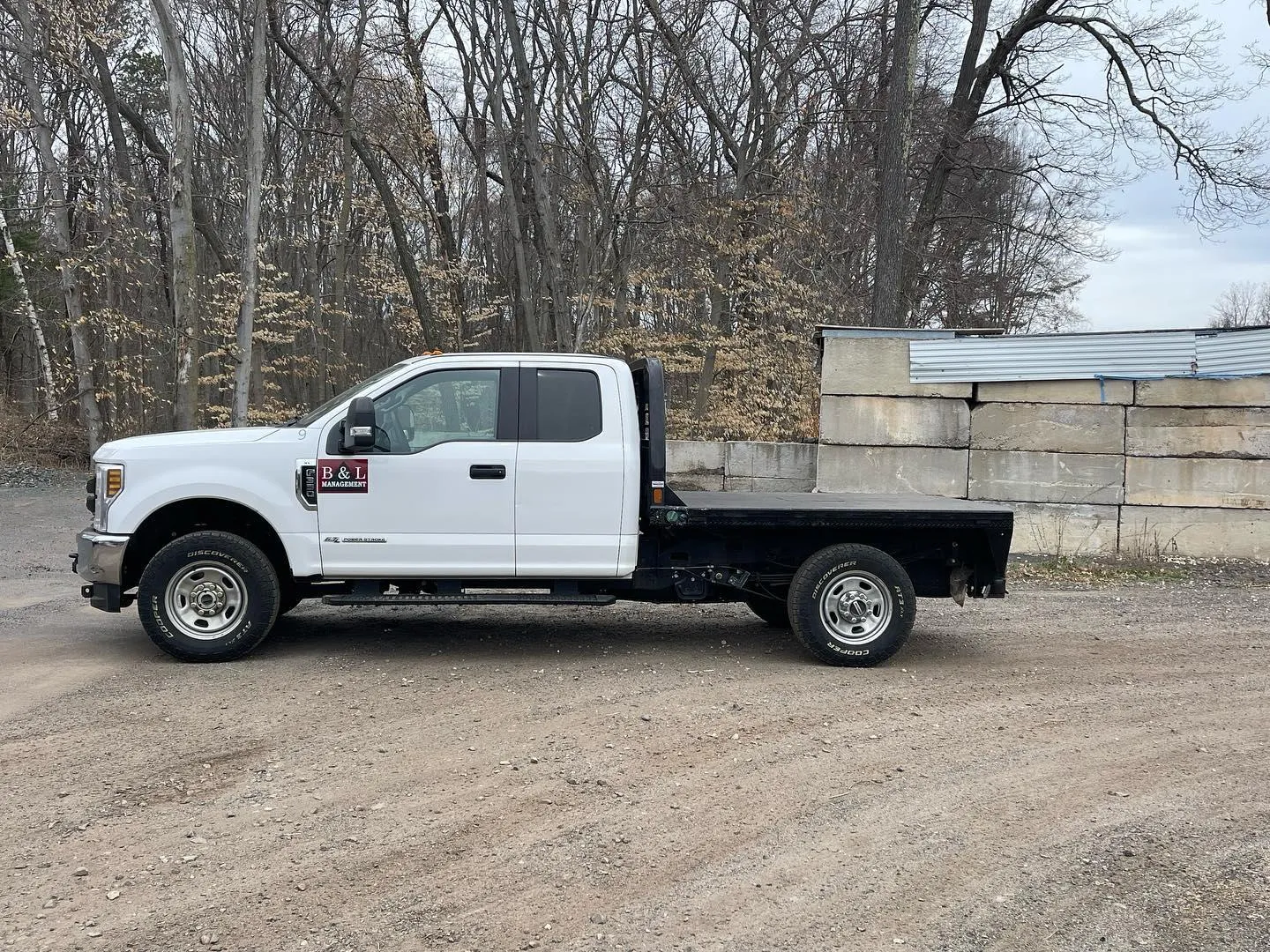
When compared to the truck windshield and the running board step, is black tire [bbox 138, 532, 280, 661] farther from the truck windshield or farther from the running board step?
the truck windshield

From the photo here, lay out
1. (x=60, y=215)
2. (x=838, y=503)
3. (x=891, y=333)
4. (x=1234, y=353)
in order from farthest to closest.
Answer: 1. (x=60, y=215)
2. (x=891, y=333)
3. (x=1234, y=353)
4. (x=838, y=503)

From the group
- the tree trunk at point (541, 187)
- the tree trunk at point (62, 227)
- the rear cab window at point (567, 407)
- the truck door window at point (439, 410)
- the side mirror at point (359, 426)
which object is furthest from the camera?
the tree trunk at point (541, 187)

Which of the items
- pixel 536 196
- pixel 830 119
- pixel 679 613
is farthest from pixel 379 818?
pixel 830 119

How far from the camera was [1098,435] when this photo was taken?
12.6m

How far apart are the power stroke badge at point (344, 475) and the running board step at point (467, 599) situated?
0.75 m

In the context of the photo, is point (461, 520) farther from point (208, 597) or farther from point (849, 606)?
point (849, 606)

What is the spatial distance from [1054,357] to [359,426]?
908 centimetres

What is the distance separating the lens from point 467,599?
7.07 meters

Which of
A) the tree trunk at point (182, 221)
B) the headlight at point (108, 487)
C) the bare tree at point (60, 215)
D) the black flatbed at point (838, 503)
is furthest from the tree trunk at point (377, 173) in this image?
the black flatbed at point (838, 503)

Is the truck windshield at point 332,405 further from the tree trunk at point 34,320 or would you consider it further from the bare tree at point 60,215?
the tree trunk at point 34,320

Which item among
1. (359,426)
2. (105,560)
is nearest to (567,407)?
(359,426)

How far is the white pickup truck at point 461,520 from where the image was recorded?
6914mm

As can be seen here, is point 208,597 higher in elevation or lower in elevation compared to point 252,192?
lower

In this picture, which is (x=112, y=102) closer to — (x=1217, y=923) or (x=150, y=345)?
(x=150, y=345)
